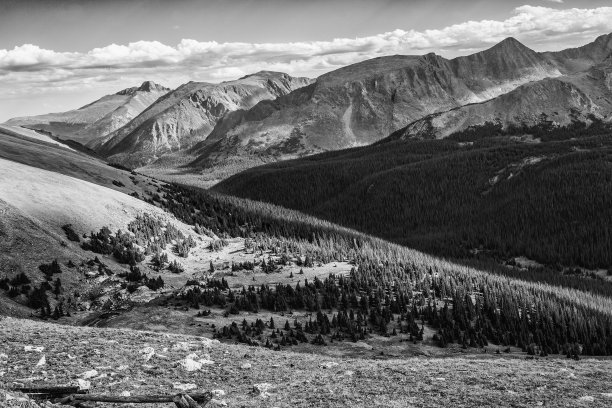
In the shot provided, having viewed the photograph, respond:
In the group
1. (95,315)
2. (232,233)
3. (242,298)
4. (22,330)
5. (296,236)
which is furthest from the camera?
(296,236)

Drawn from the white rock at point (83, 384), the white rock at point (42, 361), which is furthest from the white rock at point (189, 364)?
the white rock at point (42, 361)

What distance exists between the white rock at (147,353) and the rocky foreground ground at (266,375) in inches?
2.3

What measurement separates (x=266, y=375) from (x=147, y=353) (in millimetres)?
7338

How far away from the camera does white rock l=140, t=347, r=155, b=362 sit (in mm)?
33656

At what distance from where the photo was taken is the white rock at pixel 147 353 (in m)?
33.7

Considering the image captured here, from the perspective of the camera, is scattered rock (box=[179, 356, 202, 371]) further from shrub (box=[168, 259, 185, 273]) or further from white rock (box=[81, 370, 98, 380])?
shrub (box=[168, 259, 185, 273])

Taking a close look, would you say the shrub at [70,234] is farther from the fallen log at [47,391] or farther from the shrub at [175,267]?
the fallen log at [47,391]

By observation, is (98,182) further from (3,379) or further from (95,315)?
(3,379)

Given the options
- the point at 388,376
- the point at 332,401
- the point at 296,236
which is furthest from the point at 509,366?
the point at 296,236

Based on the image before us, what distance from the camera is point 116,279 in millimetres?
77938

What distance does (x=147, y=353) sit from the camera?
1364 inches

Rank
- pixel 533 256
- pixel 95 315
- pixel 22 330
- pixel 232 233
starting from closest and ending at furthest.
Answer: pixel 22 330, pixel 95 315, pixel 232 233, pixel 533 256

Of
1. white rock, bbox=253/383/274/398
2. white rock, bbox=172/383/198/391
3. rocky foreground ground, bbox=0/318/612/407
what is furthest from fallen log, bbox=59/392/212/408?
white rock, bbox=253/383/274/398

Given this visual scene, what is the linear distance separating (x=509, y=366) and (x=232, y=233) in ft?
284
